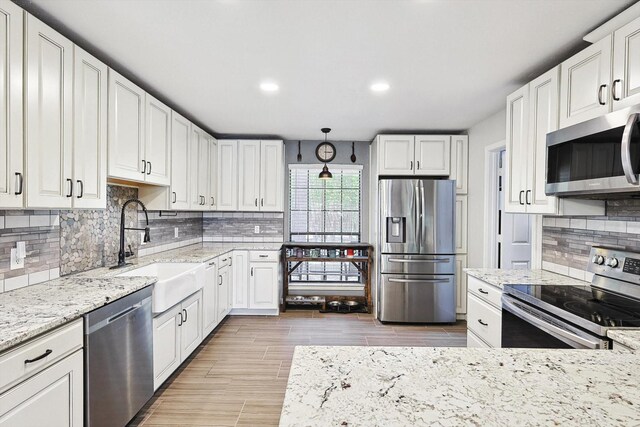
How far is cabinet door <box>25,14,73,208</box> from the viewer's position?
5.36 feet

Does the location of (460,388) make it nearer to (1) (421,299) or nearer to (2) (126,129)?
(2) (126,129)

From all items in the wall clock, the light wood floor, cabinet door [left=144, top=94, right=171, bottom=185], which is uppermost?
the wall clock

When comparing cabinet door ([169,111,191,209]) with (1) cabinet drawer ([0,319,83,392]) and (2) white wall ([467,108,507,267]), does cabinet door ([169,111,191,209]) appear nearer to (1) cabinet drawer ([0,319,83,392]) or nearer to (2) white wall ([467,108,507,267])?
(1) cabinet drawer ([0,319,83,392])

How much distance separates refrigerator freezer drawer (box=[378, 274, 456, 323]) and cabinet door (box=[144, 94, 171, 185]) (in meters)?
2.68

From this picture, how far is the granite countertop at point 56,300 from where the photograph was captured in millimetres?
1289

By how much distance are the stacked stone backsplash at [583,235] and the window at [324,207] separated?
2700mm

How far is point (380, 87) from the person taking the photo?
280 centimetres

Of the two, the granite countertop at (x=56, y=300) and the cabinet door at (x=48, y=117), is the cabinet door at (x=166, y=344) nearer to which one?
the granite countertop at (x=56, y=300)

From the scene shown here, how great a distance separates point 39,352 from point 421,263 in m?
3.55

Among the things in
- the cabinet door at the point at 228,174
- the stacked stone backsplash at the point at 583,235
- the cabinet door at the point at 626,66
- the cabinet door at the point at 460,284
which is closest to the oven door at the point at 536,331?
the stacked stone backsplash at the point at 583,235

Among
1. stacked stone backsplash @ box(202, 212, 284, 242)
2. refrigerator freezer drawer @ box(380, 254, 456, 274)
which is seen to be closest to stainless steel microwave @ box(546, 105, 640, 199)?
refrigerator freezer drawer @ box(380, 254, 456, 274)

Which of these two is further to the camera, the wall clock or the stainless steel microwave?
the wall clock

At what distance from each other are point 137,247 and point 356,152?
312 centimetres

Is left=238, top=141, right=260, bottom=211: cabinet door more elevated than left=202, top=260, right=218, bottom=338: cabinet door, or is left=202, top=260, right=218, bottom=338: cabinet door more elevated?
left=238, top=141, right=260, bottom=211: cabinet door
